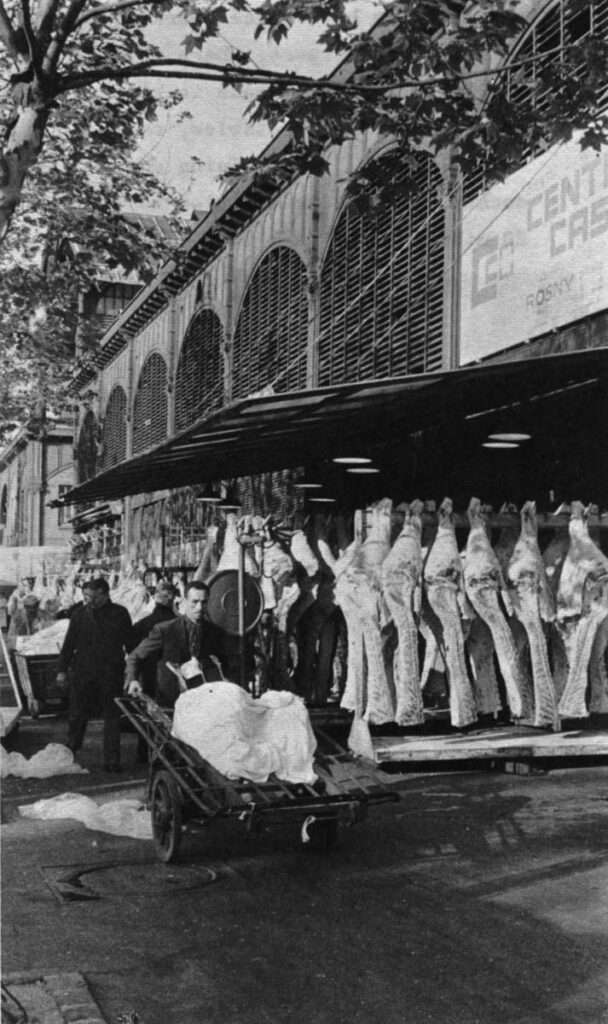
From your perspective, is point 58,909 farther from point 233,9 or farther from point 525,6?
point 525,6

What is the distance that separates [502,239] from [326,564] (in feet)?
12.7

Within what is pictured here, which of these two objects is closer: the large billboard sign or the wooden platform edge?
the large billboard sign

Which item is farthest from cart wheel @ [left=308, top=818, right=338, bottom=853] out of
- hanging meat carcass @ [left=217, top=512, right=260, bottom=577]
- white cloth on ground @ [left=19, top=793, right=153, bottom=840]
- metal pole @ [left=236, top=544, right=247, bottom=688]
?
hanging meat carcass @ [left=217, top=512, right=260, bottom=577]

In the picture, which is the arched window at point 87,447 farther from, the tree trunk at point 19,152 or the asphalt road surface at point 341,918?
the tree trunk at point 19,152

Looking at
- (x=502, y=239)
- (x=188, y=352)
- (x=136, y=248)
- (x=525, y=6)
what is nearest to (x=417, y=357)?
(x=502, y=239)

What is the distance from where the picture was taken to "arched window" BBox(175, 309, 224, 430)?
22.8 meters

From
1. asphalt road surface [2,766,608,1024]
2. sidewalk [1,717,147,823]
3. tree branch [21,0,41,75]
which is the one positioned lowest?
sidewalk [1,717,147,823]

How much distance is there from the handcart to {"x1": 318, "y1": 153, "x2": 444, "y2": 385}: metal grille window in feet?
20.6

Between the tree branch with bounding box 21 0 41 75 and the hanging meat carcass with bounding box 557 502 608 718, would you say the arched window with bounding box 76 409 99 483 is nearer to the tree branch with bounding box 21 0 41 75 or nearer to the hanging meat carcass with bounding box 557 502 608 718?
the hanging meat carcass with bounding box 557 502 608 718

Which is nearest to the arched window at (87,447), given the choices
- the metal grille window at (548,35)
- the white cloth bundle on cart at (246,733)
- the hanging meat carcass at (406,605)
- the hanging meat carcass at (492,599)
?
the metal grille window at (548,35)

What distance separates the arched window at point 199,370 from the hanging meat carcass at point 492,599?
12.2 metres

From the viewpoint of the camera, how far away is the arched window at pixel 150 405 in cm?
2728

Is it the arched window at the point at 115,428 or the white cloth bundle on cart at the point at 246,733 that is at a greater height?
the arched window at the point at 115,428

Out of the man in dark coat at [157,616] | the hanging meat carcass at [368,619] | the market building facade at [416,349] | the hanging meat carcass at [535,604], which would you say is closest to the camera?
the market building facade at [416,349]
